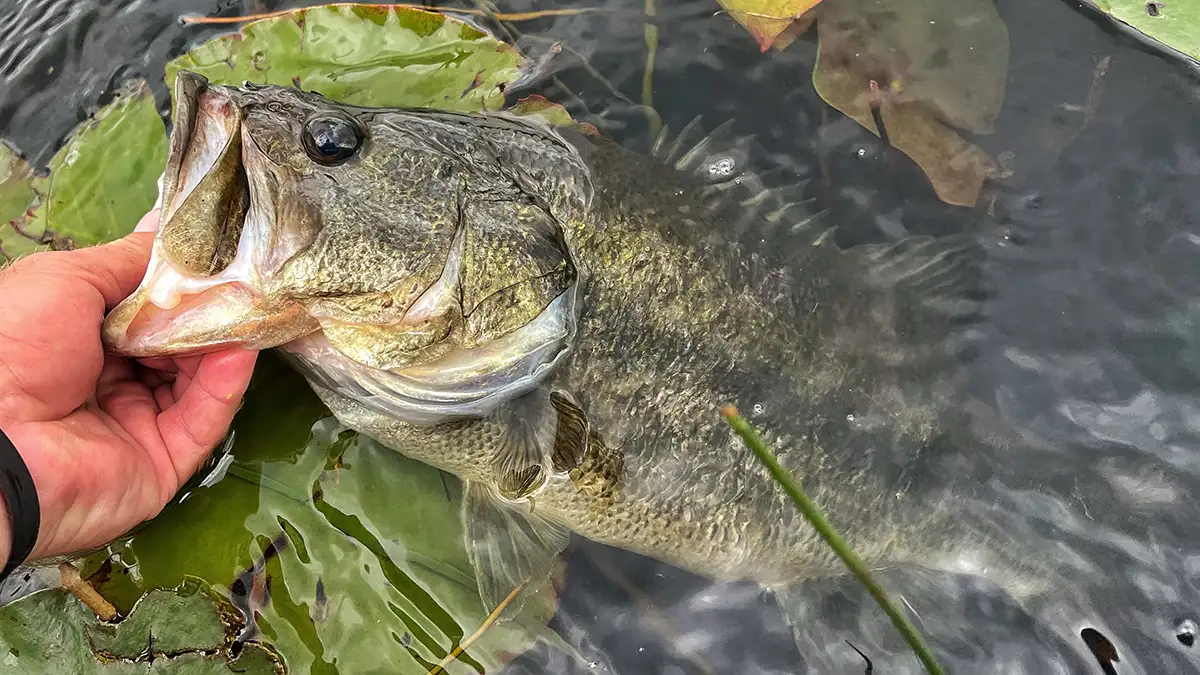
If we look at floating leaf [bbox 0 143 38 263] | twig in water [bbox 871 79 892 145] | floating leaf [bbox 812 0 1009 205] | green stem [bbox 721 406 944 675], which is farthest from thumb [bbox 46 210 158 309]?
twig in water [bbox 871 79 892 145]

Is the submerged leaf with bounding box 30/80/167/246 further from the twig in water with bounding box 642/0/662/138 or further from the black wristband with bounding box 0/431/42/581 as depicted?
the twig in water with bounding box 642/0/662/138

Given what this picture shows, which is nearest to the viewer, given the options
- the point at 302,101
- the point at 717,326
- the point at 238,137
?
the point at 238,137

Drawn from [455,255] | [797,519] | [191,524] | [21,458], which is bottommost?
[797,519]

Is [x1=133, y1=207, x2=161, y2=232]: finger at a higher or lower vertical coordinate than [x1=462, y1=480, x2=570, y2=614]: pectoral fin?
higher

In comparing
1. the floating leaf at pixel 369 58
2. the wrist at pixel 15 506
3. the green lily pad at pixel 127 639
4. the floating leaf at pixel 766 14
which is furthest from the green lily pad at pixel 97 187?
the floating leaf at pixel 766 14

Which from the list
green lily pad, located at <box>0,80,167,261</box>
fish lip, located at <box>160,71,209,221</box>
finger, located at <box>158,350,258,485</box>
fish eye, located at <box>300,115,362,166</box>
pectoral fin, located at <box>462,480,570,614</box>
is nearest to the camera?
fish lip, located at <box>160,71,209,221</box>

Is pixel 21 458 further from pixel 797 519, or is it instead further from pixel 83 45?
pixel 797 519

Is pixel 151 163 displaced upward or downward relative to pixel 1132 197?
upward

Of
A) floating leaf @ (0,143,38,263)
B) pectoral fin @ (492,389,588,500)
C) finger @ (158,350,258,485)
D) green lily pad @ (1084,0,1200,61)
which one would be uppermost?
green lily pad @ (1084,0,1200,61)

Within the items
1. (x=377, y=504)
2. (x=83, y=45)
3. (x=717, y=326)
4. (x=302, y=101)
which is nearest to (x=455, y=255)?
(x=302, y=101)
